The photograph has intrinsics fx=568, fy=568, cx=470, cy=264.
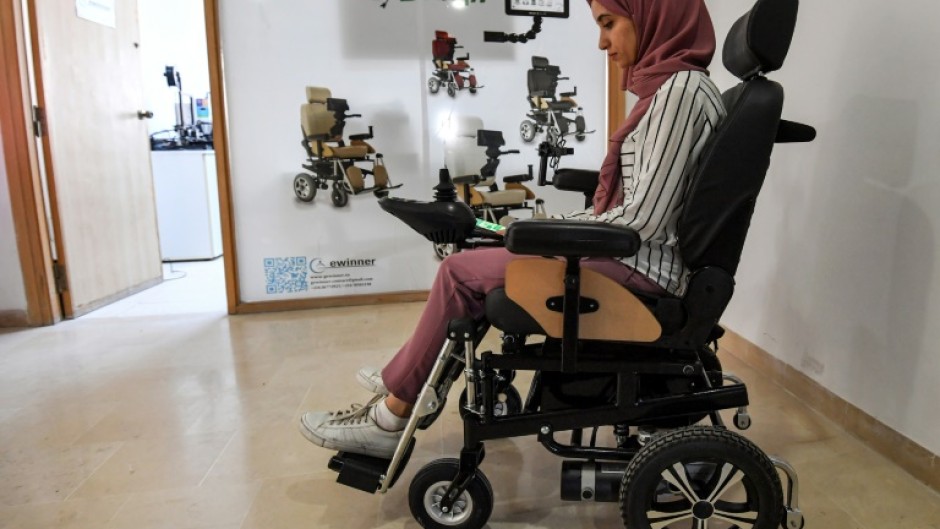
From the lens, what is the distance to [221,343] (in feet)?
8.32

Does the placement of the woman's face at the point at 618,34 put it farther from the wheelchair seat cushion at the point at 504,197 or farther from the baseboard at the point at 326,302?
the baseboard at the point at 326,302

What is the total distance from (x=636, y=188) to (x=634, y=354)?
1.03 ft

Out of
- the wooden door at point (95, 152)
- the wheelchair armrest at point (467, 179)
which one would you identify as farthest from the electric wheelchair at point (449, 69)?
the wooden door at point (95, 152)

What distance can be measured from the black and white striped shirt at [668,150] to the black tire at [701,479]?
0.37 meters

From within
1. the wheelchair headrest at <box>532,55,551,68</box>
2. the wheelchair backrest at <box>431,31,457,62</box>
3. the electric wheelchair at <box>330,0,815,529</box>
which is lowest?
the electric wheelchair at <box>330,0,815,529</box>

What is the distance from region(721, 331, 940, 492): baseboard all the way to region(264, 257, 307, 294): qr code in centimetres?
211

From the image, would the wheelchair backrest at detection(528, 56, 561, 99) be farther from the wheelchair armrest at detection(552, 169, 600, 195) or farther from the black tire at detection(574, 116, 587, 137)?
the wheelchair armrest at detection(552, 169, 600, 195)

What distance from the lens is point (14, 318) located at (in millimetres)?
2854

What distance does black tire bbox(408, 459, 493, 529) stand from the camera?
118 centimetres

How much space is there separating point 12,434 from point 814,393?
2.45 m

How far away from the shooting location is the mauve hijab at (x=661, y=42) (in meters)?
1.11

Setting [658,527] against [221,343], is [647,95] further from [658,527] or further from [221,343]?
[221,343]

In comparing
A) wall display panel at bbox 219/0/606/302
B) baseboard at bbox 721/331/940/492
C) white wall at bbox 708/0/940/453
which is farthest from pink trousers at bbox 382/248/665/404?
wall display panel at bbox 219/0/606/302

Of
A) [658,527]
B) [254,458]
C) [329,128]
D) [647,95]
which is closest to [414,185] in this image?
[329,128]
